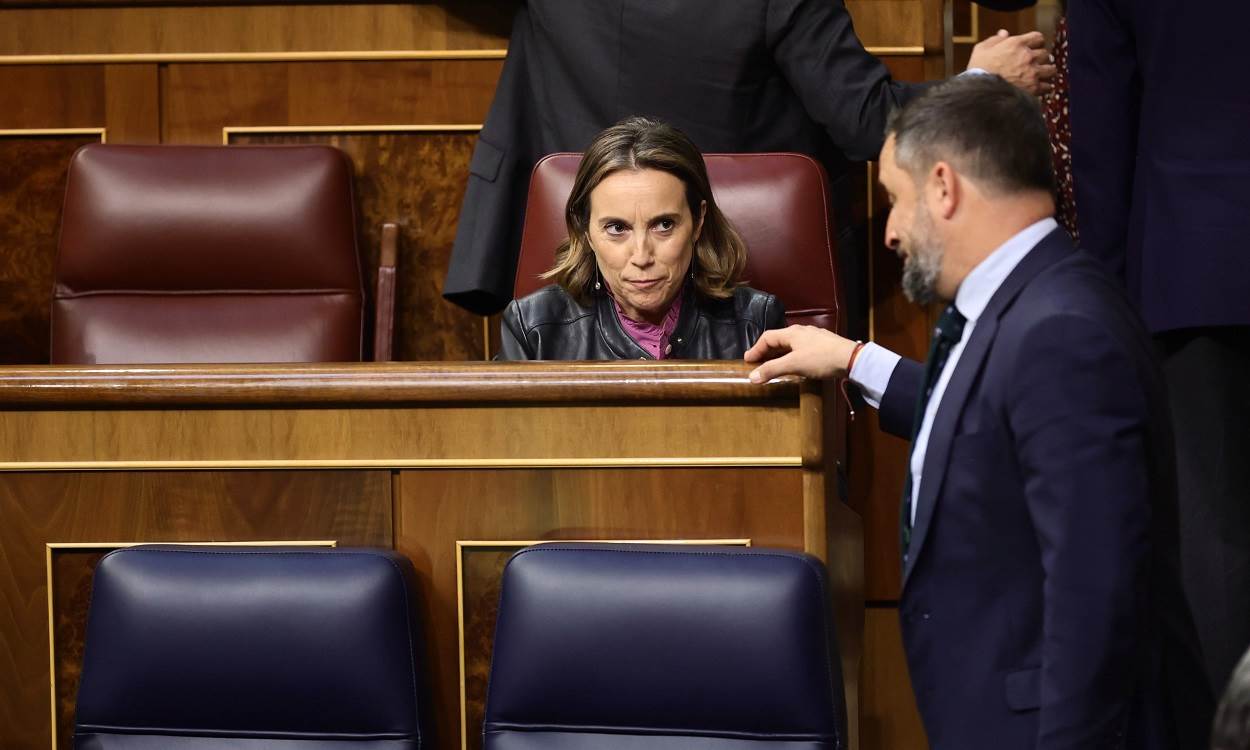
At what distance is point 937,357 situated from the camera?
4.11ft

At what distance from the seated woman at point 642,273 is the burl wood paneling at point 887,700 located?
1.52 ft

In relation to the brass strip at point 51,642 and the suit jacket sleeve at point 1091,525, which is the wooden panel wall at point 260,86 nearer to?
the brass strip at point 51,642

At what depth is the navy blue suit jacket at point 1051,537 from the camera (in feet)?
3.53

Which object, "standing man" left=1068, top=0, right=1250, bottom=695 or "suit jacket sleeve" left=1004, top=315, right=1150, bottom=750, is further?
"standing man" left=1068, top=0, right=1250, bottom=695

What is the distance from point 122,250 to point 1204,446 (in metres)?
1.50

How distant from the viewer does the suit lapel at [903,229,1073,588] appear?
117 centimetres

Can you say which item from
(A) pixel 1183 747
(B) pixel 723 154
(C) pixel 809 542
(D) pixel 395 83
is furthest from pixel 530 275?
(A) pixel 1183 747

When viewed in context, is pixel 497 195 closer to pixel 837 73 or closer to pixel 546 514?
pixel 837 73

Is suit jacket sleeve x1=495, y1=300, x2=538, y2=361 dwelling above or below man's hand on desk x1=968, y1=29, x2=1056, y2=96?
below

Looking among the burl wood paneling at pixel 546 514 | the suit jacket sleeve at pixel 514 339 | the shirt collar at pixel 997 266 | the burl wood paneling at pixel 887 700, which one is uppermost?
the shirt collar at pixel 997 266

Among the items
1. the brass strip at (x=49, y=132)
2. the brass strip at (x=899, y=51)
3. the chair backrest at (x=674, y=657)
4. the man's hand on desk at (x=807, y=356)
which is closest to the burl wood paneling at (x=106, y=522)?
the chair backrest at (x=674, y=657)

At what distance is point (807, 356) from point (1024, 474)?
0.37m

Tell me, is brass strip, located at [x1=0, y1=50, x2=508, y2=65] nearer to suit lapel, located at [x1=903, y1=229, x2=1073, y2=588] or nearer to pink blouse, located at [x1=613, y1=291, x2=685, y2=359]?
pink blouse, located at [x1=613, y1=291, x2=685, y2=359]

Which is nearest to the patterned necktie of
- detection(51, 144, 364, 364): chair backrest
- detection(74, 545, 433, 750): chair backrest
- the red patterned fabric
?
detection(74, 545, 433, 750): chair backrest
